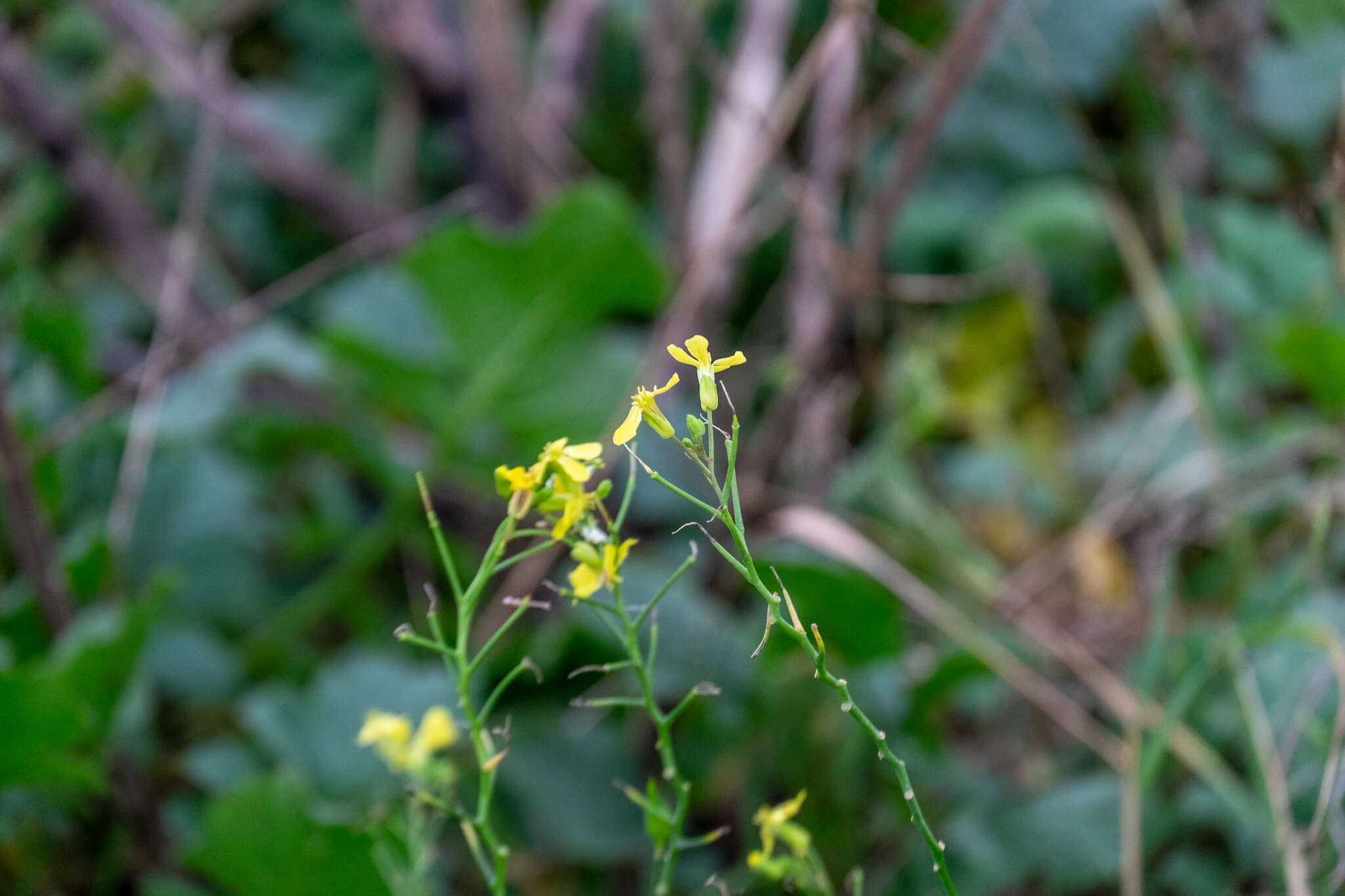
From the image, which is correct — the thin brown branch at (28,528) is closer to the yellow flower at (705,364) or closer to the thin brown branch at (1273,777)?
the yellow flower at (705,364)

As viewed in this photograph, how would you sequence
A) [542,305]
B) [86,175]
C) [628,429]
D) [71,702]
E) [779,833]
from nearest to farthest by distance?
[628,429] → [779,833] → [71,702] → [542,305] → [86,175]

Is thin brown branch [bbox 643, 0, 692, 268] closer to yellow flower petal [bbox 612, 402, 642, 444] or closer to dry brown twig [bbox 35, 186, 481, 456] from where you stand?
dry brown twig [bbox 35, 186, 481, 456]

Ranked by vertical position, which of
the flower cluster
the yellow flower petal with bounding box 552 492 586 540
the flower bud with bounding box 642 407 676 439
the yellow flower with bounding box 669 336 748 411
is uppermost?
the yellow flower with bounding box 669 336 748 411

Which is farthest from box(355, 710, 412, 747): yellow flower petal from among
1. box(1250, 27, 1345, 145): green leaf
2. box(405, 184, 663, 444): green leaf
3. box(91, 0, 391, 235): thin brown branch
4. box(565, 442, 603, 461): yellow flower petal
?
box(1250, 27, 1345, 145): green leaf

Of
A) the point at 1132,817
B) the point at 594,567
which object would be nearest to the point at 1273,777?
the point at 1132,817

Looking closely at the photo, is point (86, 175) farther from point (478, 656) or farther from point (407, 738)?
point (478, 656)

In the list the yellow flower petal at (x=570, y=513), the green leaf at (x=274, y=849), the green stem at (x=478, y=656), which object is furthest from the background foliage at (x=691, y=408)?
the yellow flower petal at (x=570, y=513)

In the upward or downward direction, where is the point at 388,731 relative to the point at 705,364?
downward

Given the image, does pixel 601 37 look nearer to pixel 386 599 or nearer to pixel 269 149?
pixel 269 149
